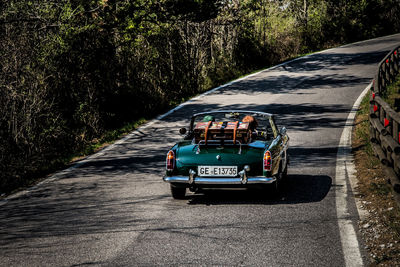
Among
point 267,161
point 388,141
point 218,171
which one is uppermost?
point 388,141

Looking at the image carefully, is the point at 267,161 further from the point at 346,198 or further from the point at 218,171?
the point at 346,198

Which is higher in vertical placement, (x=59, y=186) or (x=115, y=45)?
(x=115, y=45)

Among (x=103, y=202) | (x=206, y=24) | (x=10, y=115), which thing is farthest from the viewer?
(x=206, y=24)

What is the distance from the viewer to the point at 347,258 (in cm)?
515

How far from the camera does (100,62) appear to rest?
Result: 17047 mm

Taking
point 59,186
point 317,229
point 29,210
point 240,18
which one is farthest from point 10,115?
point 240,18

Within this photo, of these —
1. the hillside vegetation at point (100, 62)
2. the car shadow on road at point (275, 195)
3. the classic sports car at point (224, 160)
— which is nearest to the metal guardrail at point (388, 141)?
the car shadow on road at point (275, 195)

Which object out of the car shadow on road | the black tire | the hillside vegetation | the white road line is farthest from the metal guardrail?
the hillside vegetation

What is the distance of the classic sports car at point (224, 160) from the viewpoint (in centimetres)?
732

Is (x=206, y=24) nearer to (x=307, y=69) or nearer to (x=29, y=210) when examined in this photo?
(x=307, y=69)

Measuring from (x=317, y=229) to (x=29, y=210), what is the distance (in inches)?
173

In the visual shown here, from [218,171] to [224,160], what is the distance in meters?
0.19

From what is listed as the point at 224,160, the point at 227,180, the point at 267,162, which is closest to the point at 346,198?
the point at 267,162

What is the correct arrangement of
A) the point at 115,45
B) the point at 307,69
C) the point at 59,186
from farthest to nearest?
the point at 307,69 → the point at 115,45 → the point at 59,186
